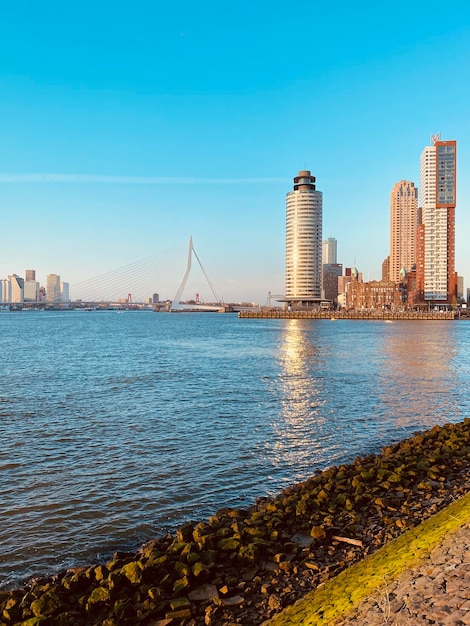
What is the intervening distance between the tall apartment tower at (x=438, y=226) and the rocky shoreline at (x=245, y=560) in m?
176

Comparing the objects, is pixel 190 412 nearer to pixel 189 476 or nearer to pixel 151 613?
pixel 189 476

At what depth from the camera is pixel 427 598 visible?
566 centimetres

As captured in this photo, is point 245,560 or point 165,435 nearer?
point 245,560

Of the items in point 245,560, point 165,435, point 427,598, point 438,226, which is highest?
point 438,226

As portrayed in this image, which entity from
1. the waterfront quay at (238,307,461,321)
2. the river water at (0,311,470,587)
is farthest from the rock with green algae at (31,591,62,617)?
the waterfront quay at (238,307,461,321)

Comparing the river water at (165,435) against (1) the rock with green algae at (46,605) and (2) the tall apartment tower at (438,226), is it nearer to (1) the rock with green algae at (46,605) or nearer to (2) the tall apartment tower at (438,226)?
(1) the rock with green algae at (46,605)

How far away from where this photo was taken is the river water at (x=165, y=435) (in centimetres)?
1044

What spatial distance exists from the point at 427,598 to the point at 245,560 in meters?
3.01

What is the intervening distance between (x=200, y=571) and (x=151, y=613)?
3.23 ft

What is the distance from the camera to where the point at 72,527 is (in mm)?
10195

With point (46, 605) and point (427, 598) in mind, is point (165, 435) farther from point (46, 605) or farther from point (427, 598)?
point (427, 598)

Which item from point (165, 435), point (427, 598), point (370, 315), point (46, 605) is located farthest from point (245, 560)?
point (370, 315)

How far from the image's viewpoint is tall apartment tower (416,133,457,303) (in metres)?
174

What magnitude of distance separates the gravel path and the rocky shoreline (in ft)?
4.48
